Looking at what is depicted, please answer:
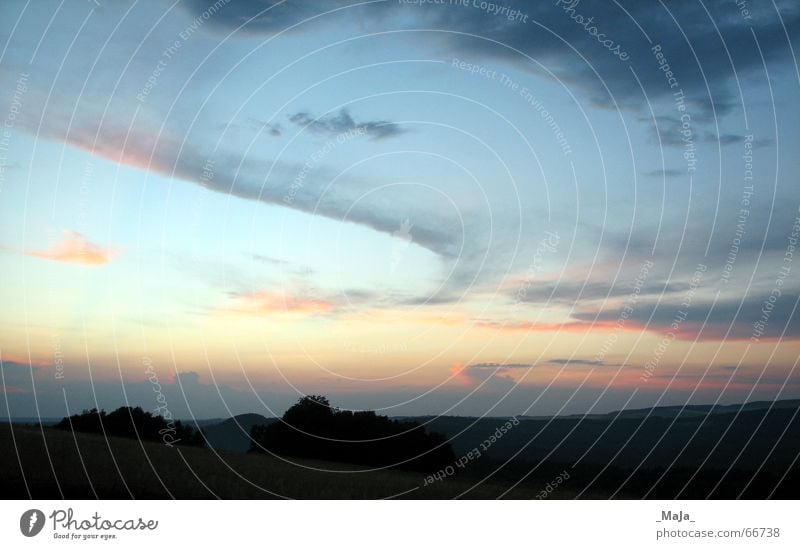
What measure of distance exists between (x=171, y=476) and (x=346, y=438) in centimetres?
362

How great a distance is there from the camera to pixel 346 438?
17.3 m

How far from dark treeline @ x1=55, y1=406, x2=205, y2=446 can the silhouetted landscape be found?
3cm

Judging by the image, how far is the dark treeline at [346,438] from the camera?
17.0 meters
